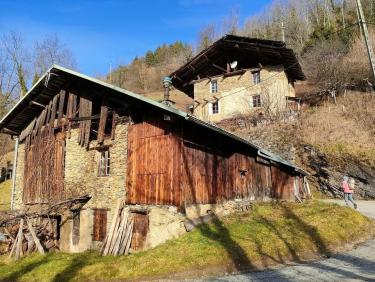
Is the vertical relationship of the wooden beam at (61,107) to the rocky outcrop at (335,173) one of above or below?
above

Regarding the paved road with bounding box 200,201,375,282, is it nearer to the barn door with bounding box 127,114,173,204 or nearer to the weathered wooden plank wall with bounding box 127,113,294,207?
the weathered wooden plank wall with bounding box 127,113,294,207

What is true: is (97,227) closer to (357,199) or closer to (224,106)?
(357,199)

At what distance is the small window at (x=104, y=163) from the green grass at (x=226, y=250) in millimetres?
3411

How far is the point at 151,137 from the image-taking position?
1379 cm

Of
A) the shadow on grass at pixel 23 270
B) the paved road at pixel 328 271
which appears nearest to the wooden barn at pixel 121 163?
the shadow on grass at pixel 23 270

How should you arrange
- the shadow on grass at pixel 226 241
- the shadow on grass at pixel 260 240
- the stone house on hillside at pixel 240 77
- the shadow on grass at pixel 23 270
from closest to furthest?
the shadow on grass at pixel 226 241 → the shadow on grass at pixel 260 240 → the shadow on grass at pixel 23 270 → the stone house on hillside at pixel 240 77

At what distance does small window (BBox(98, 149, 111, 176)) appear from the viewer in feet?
50.0

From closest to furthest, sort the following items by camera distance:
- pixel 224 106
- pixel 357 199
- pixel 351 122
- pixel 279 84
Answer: pixel 357 199 < pixel 351 122 < pixel 279 84 < pixel 224 106

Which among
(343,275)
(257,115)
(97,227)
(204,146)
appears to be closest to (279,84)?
(257,115)

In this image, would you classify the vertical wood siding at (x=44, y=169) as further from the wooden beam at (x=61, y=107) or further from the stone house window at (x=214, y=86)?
the stone house window at (x=214, y=86)

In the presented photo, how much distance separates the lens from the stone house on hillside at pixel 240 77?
29.0 m

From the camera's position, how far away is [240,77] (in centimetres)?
3120

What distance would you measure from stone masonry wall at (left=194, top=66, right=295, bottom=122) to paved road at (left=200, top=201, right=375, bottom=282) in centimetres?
2017

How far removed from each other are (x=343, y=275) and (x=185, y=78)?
27006 mm
